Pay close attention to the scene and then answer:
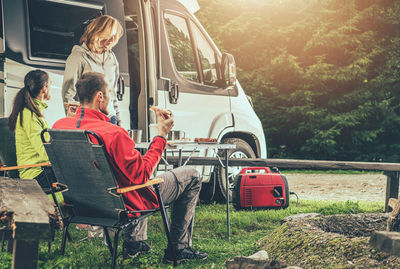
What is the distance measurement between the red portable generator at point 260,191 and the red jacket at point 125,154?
2746 mm

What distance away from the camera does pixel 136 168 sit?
2.95 meters

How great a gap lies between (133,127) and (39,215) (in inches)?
129

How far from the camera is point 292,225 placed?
11.8 feet

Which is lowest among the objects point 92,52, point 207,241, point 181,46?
point 207,241

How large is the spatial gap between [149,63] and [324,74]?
1085cm

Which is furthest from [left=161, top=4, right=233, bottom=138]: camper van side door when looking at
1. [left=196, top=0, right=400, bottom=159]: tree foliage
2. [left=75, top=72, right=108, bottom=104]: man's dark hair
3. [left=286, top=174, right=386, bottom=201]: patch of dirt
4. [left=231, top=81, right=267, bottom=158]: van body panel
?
[left=196, top=0, right=400, bottom=159]: tree foliage

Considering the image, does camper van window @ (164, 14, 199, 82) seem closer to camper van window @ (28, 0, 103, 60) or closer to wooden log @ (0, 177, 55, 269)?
camper van window @ (28, 0, 103, 60)

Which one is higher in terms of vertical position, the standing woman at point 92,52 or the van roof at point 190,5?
the van roof at point 190,5

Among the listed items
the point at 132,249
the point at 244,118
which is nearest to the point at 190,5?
the point at 244,118

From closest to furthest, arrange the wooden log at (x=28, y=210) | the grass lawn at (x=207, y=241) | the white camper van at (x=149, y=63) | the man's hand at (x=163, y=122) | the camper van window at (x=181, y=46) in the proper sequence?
1. the wooden log at (x=28, y=210)
2. the man's hand at (x=163, y=122)
3. the grass lawn at (x=207, y=241)
4. the white camper van at (x=149, y=63)
5. the camper van window at (x=181, y=46)

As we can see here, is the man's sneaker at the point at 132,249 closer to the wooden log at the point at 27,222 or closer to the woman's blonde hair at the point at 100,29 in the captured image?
the wooden log at the point at 27,222

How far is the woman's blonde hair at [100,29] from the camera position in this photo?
4.12 meters

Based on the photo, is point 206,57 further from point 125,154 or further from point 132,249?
point 125,154

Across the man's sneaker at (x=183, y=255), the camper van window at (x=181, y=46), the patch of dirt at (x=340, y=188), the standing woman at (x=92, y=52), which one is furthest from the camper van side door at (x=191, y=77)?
the man's sneaker at (x=183, y=255)
